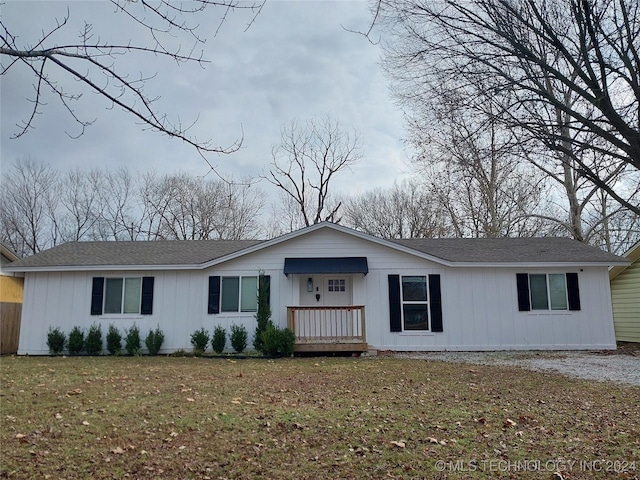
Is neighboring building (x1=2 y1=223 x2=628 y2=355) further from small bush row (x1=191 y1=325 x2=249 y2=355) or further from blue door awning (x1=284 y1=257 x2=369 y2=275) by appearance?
small bush row (x1=191 y1=325 x2=249 y2=355)

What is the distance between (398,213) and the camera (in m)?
29.6

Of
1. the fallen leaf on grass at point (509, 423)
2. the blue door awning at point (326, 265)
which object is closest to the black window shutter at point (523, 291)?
the blue door awning at point (326, 265)

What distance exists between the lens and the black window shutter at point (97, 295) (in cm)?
1362

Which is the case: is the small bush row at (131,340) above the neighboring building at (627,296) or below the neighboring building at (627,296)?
below

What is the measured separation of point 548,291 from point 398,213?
53.8 feet

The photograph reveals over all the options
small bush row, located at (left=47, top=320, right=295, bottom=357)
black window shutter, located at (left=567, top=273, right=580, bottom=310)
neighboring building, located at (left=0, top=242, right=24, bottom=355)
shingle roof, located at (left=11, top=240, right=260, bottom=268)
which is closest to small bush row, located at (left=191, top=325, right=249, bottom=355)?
small bush row, located at (left=47, top=320, right=295, bottom=357)

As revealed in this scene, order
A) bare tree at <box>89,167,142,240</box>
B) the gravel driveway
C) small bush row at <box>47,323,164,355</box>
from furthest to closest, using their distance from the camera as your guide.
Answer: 1. bare tree at <box>89,167,142,240</box>
2. small bush row at <box>47,323,164,355</box>
3. the gravel driveway

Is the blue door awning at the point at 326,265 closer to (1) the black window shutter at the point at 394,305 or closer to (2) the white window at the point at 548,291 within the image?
(1) the black window shutter at the point at 394,305

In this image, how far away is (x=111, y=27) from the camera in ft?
11.6

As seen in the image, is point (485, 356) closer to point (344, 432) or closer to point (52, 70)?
point (344, 432)

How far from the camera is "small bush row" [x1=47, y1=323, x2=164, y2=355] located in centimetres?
1309

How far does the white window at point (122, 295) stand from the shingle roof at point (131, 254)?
62cm

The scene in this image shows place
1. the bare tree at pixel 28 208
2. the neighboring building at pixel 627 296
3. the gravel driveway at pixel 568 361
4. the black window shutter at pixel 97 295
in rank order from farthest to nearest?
the bare tree at pixel 28 208, the neighboring building at pixel 627 296, the black window shutter at pixel 97 295, the gravel driveway at pixel 568 361

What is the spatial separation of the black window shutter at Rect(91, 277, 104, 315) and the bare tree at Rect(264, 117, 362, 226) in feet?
47.4
